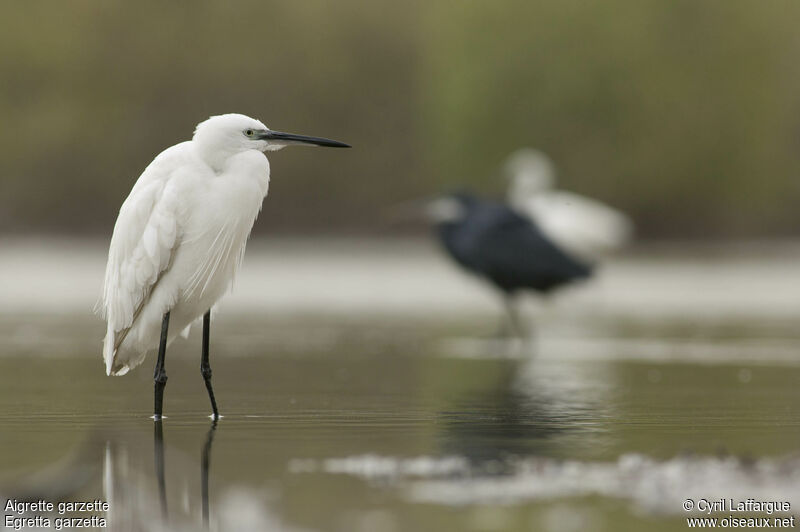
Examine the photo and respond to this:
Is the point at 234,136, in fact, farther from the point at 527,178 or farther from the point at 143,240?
the point at 527,178

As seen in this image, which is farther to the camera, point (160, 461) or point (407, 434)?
point (407, 434)

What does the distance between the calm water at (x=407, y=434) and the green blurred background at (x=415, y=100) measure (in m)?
26.9

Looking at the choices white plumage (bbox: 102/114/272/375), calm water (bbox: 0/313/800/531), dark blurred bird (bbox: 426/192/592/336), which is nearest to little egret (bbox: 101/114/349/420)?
white plumage (bbox: 102/114/272/375)

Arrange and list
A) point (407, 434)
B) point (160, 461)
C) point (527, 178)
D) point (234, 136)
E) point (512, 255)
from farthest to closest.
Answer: point (527, 178), point (512, 255), point (234, 136), point (407, 434), point (160, 461)

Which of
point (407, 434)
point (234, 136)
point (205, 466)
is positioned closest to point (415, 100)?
point (234, 136)

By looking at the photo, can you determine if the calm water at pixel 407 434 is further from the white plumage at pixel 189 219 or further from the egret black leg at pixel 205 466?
the white plumage at pixel 189 219

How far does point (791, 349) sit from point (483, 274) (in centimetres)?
373

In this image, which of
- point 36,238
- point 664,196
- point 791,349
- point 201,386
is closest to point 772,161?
point 664,196

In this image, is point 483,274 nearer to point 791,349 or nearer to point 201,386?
point 791,349

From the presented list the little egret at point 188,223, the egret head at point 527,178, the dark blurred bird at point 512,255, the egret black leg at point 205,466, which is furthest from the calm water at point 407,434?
the egret head at point 527,178

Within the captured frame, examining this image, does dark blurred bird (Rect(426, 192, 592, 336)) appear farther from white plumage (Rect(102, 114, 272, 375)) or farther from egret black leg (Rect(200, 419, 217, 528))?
egret black leg (Rect(200, 419, 217, 528))

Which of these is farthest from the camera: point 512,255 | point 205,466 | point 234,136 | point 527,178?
point 527,178

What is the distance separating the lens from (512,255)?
14930 millimetres

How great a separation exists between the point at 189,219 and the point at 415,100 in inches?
A: 1526
